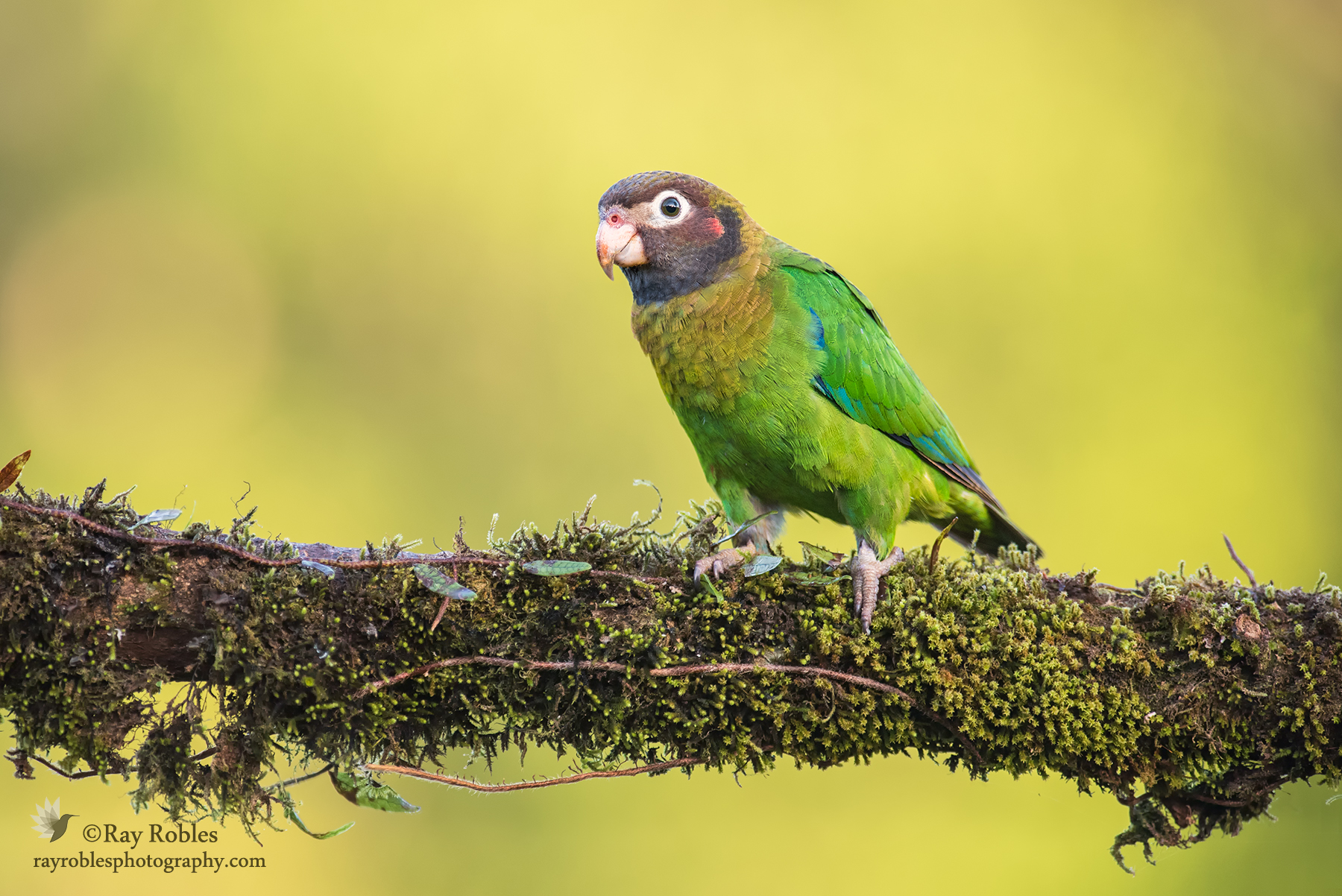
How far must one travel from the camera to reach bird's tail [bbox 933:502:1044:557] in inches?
183

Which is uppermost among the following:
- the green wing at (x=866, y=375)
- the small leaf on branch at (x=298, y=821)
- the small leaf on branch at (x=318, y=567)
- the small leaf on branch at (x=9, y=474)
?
the green wing at (x=866, y=375)

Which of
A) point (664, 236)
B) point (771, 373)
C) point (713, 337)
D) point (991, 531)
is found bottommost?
point (991, 531)


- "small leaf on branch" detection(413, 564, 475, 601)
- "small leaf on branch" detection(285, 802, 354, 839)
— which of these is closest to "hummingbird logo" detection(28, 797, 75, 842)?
"small leaf on branch" detection(285, 802, 354, 839)

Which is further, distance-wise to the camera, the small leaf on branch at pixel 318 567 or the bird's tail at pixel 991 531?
the bird's tail at pixel 991 531

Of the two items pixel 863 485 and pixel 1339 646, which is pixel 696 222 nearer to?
pixel 863 485

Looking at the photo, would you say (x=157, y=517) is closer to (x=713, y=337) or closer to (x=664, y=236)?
(x=713, y=337)

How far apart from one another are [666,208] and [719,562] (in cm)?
193

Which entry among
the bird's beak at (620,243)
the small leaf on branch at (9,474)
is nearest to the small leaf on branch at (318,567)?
the small leaf on branch at (9,474)

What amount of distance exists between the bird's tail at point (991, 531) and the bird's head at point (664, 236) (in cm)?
172

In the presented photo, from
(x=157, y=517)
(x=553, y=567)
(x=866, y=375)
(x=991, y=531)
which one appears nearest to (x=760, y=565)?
(x=553, y=567)

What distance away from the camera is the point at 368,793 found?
2.77 metres

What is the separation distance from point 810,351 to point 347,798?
242 centimetres

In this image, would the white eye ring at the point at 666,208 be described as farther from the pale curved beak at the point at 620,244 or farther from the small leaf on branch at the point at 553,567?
the small leaf on branch at the point at 553,567

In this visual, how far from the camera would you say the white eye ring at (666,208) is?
4.29m
